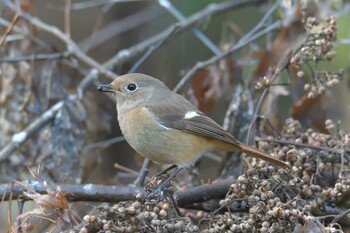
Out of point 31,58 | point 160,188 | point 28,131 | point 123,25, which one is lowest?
point 160,188

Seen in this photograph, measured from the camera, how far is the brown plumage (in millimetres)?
3955

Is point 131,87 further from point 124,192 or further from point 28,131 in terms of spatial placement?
point 124,192

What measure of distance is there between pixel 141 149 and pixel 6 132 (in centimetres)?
136

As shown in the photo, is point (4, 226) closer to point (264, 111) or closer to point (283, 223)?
Result: point (264, 111)

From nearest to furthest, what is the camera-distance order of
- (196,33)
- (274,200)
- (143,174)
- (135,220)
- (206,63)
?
(135,220)
(274,200)
(143,174)
(206,63)
(196,33)

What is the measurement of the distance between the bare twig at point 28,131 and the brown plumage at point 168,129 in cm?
54

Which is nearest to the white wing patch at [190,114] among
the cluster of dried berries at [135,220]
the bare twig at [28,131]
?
the bare twig at [28,131]

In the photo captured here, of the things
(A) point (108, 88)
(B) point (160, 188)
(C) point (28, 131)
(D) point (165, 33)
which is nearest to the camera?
(B) point (160, 188)

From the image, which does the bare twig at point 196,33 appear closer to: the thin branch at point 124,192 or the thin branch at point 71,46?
the thin branch at point 71,46

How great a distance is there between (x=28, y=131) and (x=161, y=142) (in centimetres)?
100

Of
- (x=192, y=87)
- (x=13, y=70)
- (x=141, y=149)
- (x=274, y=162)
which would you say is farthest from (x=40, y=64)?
(x=274, y=162)

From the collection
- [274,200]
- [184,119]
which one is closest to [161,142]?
[184,119]

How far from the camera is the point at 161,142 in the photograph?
3998mm

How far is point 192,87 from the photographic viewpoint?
478 cm
